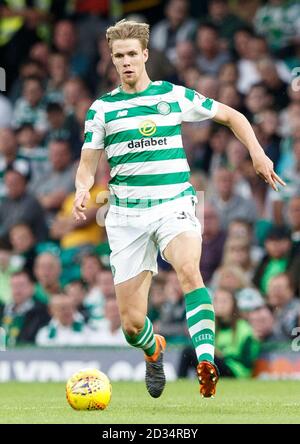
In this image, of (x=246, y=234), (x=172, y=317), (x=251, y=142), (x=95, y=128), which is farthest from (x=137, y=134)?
(x=246, y=234)

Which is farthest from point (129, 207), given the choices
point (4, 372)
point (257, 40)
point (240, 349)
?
point (257, 40)

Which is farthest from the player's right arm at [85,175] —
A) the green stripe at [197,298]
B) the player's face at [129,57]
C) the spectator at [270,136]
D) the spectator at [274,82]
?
the spectator at [274,82]

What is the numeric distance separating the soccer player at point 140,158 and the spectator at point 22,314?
490cm

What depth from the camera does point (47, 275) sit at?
14727 millimetres

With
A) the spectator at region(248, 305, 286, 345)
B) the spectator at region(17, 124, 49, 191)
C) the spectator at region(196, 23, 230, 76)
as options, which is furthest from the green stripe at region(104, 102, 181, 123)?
the spectator at region(17, 124, 49, 191)

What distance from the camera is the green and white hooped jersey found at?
9.06m

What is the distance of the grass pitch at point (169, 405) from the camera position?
26.2 feet

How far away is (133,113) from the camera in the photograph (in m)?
9.11

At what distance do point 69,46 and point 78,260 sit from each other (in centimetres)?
394

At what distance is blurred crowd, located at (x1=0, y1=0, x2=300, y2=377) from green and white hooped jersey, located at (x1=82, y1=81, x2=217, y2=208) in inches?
154

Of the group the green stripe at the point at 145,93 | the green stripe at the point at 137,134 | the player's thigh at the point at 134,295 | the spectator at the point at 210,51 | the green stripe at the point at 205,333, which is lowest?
the green stripe at the point at 205,333

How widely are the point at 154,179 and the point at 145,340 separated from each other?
130cm

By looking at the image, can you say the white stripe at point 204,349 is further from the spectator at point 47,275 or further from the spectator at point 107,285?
the spectator at point 47,275

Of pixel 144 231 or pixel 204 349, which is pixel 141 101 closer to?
pixel 144 231
